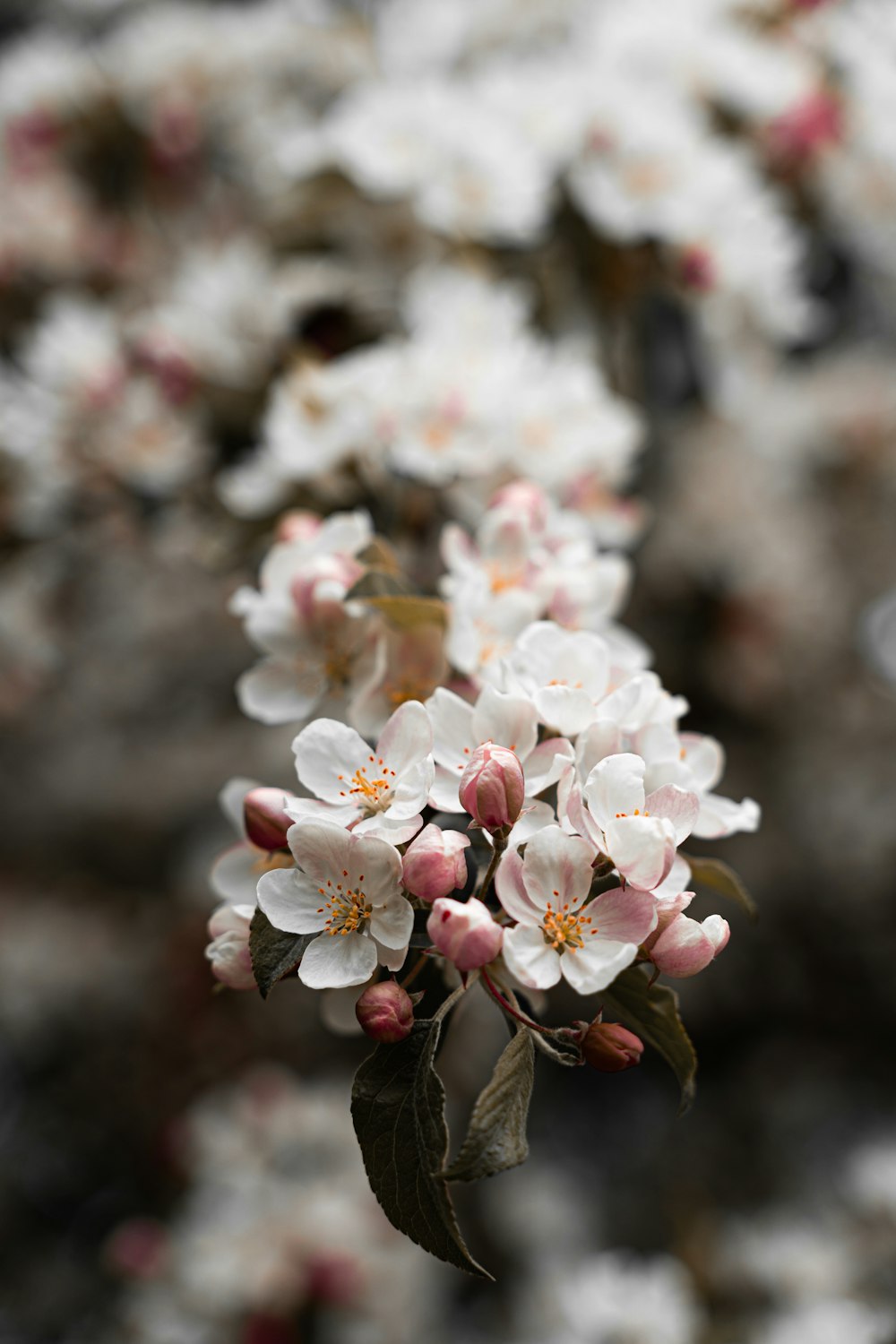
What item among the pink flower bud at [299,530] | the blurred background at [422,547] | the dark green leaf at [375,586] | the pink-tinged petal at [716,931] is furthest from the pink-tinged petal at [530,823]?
the blurred background at [422,547]

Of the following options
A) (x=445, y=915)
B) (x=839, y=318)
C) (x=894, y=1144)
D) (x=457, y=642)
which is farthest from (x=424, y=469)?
(x=839, y=318)

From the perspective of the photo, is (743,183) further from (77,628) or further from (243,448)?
(77,628)

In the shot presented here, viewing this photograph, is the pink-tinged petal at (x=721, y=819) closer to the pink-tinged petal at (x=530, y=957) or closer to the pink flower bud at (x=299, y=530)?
the pink-tinged petal at (x=530, y=957)

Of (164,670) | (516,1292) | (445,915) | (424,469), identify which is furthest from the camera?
(164,670)

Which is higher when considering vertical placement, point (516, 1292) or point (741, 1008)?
point (741, 1008)

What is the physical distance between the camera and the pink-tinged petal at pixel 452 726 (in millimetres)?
696

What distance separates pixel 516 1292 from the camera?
2346mm

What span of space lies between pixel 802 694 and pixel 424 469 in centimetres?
153

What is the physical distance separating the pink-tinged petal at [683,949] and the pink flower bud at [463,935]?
0.10 metres

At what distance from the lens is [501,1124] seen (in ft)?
1.86

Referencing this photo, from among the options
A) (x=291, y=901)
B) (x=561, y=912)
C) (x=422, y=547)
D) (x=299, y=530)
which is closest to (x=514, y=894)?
(x=561, y=912)

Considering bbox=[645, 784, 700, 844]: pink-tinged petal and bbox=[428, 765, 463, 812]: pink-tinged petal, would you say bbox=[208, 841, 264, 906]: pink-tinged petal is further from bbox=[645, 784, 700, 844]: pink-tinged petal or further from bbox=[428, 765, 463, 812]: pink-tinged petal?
bbox=[645, 784, 700, 844]: pink-tinged petal

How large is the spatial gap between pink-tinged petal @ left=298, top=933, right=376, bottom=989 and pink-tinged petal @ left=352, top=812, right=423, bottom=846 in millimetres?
59

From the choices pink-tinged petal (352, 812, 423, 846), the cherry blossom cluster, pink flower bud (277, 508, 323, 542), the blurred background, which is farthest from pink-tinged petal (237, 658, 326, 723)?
the blurred background
